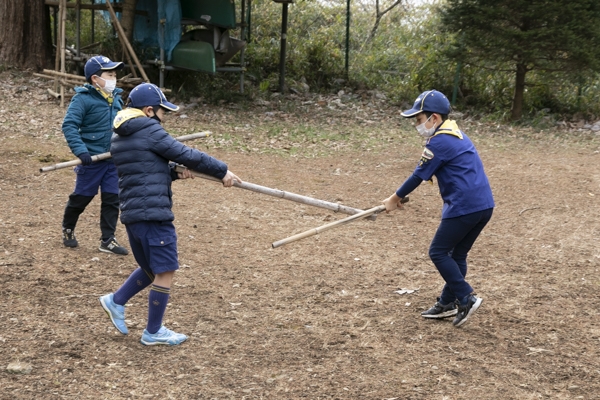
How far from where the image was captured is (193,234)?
270 inches

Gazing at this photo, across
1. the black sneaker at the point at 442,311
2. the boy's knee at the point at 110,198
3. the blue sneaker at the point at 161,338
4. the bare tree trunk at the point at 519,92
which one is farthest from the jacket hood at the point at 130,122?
the bare tree trunk at the point at 519,92

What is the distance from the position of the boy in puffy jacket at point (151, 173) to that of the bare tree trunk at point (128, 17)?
9.88m

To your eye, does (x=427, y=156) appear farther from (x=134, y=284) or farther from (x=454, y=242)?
(x=134, y=284)

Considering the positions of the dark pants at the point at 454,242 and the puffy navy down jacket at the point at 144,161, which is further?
the dark pants at the point at 454,242

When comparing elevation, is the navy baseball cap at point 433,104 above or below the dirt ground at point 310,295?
above

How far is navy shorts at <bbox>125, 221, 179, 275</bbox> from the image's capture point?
4109mm

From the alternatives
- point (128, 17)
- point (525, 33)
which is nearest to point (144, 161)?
point (525, 33)

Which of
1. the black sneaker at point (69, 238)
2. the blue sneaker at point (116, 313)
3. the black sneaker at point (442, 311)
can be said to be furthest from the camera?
the black sneaker at point (69, 238)

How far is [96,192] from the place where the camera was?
599cm

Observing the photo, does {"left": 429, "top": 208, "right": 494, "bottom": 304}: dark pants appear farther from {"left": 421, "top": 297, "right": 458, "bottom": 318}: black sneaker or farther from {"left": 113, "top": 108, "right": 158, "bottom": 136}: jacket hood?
{"left": 113, "top": 108, "right": 158, "bottom": 136}: jacket hood

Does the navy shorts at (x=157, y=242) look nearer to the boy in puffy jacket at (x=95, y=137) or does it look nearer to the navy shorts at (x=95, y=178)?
the boy in puffy jacket at (x=95, y=137)

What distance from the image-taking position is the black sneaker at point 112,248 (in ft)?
20.0

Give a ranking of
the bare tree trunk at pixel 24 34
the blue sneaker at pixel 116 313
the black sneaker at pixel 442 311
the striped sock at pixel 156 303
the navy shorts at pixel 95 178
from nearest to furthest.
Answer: the striped sock at pixel 156 303 < the blue sneaker at pixel 116 313 < the black sneaker at pixel 442 311 < the navy shorts at pixel 95 178 < the bare tree trunk at pixel 24 34

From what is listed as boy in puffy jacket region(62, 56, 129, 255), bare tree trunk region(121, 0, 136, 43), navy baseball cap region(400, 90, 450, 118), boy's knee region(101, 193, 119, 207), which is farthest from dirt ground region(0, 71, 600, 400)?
bare tree trunk region(121, 0, 136, 43)
